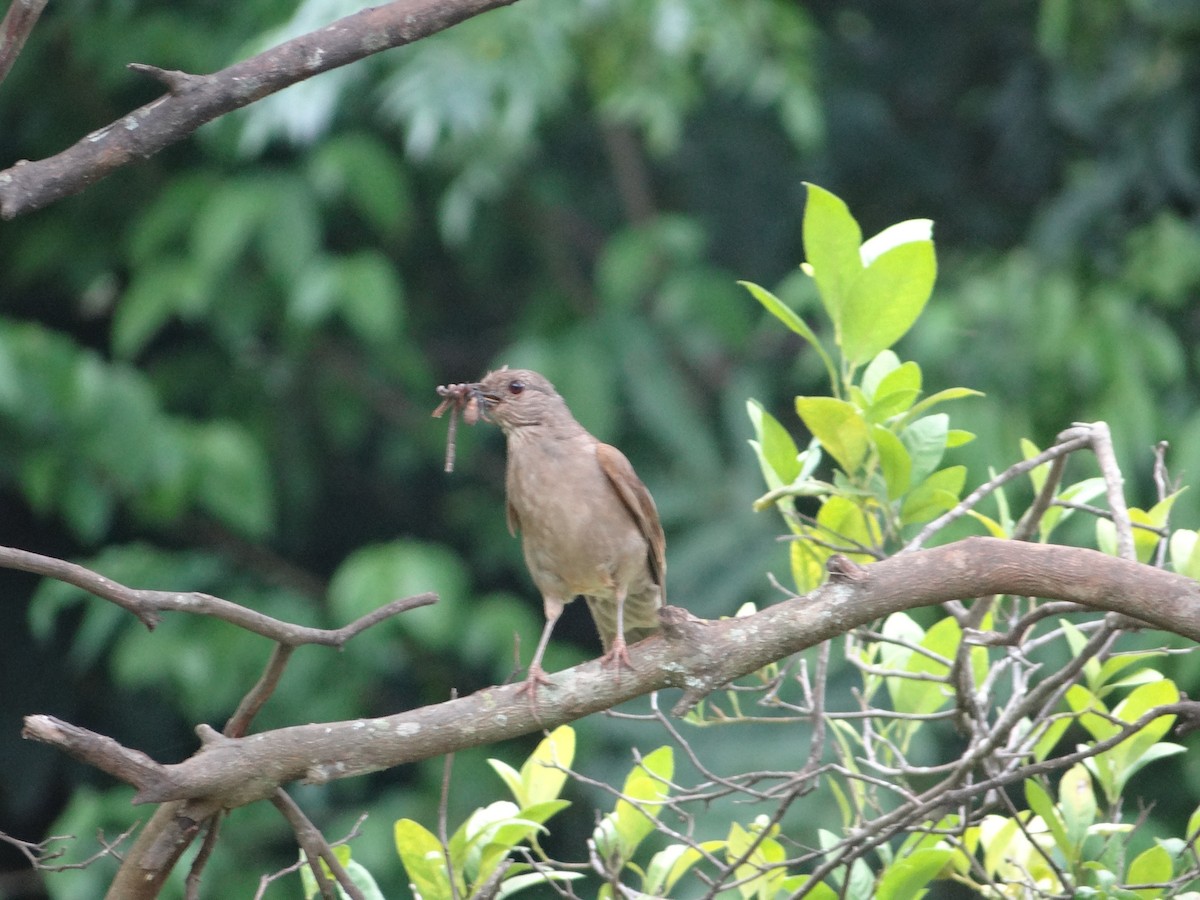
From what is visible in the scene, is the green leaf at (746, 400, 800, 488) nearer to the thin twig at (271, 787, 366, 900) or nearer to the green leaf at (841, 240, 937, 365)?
the green leaf at (841, 240, 937, 365)

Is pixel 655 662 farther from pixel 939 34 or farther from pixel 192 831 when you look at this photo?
pixel 939 34

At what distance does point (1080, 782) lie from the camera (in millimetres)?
2229

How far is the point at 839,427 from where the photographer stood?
2137mm

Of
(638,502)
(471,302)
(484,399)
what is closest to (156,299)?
(471,302)

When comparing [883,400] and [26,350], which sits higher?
[883,400]

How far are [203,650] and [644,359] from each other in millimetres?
2075

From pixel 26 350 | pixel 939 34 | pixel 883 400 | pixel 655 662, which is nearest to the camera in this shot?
pixel 655 662

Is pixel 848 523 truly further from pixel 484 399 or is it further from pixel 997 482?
pixel 484 399

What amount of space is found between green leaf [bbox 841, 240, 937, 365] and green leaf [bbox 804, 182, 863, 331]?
0.05 ft

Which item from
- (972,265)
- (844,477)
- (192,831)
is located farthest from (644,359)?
(192,831)

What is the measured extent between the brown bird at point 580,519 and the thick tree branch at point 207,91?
1.18m

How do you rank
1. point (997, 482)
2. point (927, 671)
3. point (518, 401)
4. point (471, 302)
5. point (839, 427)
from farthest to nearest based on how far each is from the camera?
point (471, 302) → point (518, 401) → point (927, 671) → point (839, 427) → point (997, 482)

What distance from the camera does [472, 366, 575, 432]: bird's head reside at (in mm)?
3225

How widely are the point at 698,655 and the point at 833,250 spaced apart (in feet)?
2.05
